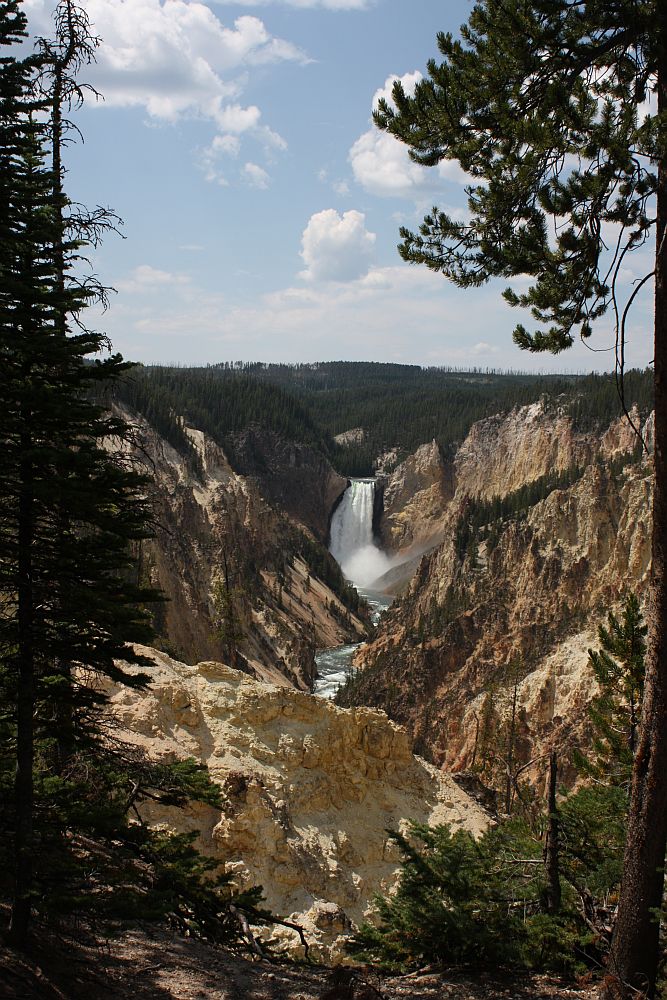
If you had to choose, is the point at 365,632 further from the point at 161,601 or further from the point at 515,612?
the point at 161,601

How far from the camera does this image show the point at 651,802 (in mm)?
6422

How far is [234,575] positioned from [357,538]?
174 feet

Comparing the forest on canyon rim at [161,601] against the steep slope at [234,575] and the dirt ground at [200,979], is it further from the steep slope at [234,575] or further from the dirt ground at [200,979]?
the steep slope at [234,575]

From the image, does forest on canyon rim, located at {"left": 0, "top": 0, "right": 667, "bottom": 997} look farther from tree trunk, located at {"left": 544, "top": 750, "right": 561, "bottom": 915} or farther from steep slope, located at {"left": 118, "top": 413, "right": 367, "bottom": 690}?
steep slope, located at {"left": 118, "top": 413, "right": 367, "bottom": 690}

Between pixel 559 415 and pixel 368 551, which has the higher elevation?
pixel 559 415

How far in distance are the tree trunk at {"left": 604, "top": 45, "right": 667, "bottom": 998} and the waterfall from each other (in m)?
93.6

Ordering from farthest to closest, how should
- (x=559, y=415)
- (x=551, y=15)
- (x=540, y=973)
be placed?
(x=559, y=415), (x=540, y=973), (x=551, y=15)

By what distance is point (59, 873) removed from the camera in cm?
593

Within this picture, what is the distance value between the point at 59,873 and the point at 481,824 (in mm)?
14057

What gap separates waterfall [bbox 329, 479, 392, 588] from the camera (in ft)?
339

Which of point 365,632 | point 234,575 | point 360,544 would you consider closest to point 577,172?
point 234,575

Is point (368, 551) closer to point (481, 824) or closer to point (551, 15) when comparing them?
point (481, 824)

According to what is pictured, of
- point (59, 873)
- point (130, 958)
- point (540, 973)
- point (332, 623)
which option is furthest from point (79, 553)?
point (332, 623)

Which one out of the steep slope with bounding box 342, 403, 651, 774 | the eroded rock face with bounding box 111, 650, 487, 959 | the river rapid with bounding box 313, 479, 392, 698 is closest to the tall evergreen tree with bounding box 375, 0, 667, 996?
the eroded rock face with bounding box 111, 650, 487, 959
